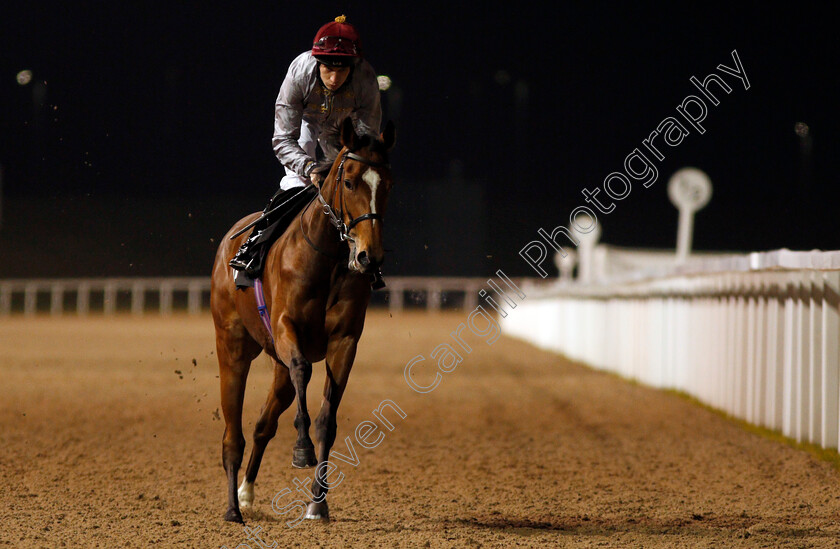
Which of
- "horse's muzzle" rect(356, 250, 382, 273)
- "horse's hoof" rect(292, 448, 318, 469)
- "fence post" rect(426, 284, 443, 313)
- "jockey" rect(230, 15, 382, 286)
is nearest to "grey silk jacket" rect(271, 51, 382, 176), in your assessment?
"jockey" rect(230, 15, 382, 286)

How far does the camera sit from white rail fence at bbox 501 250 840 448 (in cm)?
776

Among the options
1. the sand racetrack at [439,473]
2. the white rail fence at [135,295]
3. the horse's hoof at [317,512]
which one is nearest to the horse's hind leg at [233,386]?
the sand racetrack at [439,473]

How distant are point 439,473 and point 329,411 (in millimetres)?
2228

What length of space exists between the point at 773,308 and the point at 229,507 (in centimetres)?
531

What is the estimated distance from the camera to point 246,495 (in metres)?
5.88

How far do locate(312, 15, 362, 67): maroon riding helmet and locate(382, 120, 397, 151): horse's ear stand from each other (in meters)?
0.54

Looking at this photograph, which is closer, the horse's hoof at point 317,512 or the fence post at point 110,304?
the horse's hoof at point 317,512

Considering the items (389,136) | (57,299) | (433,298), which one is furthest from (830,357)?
(57,299)

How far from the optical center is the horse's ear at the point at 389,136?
17.1 feet

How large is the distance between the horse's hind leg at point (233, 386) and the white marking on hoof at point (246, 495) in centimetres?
16

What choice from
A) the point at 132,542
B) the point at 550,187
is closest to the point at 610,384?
the point at 132,542

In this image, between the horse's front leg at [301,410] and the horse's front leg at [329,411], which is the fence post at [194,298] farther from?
the horse's front leg at [301,410]

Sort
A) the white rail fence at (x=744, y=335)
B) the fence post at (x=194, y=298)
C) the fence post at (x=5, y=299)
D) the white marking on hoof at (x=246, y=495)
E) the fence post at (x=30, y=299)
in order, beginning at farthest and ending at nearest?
the fence post at (x=194, y=298) < the fence post at (x=30, y=299) < the fence post at (x=5, y=299) < the white rail fence at (x=744, y=335) < the white marking on hoof at (x=246, y=495)

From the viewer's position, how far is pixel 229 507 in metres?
5.57
